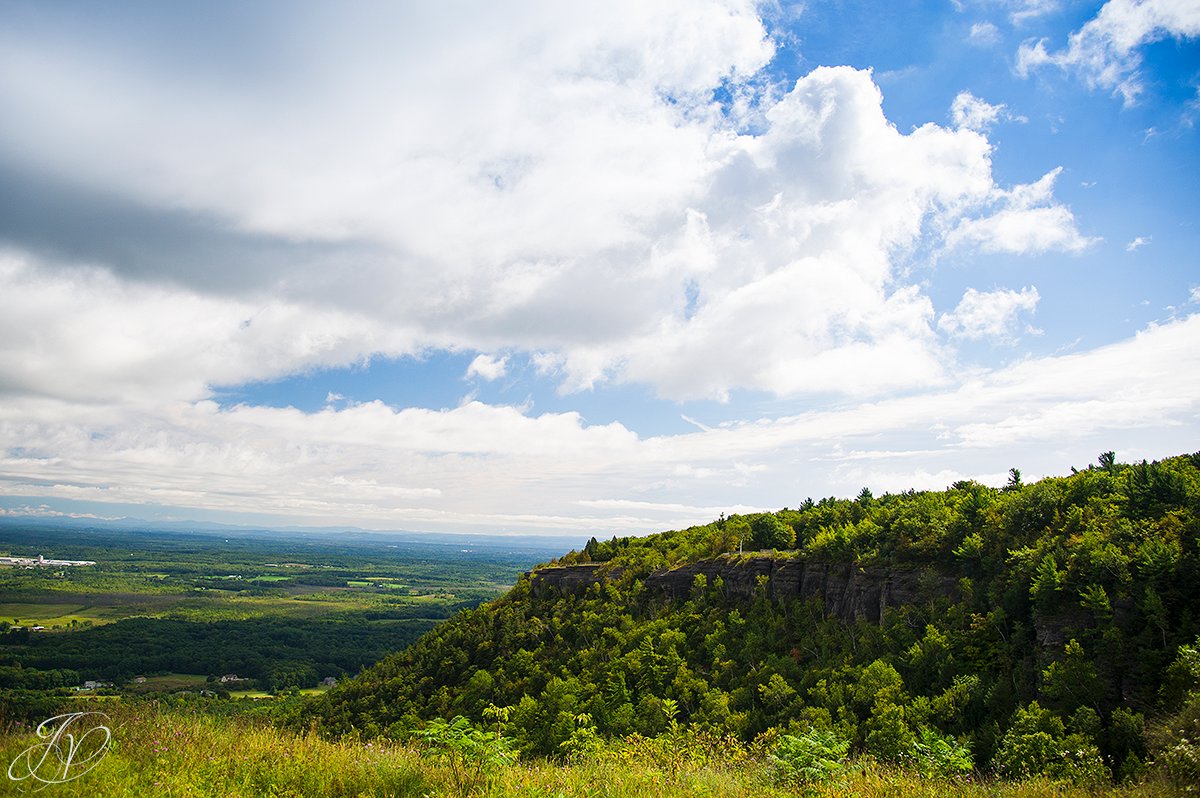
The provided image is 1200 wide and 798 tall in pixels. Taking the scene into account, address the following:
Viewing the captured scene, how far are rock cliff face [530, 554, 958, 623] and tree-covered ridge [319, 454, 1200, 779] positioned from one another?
0.58 metres

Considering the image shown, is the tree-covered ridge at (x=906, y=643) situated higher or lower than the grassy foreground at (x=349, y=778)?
lower

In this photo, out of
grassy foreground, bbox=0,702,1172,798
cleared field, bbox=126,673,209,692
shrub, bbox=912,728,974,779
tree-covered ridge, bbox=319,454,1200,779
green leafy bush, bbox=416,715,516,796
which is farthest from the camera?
cleared field, bbox=126,673,209,692

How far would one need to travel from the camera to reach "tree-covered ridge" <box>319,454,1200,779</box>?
25641 millimetres

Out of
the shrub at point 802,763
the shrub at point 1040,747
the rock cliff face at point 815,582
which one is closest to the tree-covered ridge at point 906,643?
the shrub at point 1040,747

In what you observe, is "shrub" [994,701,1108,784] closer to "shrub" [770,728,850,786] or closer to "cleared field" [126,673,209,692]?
"shrub" [770,728,850,786]

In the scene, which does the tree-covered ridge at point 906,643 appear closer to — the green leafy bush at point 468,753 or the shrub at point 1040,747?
the shrub at point 1040,747

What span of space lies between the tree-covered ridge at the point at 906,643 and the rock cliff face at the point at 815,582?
578 millimetres

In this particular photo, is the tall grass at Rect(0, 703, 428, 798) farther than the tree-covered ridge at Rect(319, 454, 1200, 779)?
No

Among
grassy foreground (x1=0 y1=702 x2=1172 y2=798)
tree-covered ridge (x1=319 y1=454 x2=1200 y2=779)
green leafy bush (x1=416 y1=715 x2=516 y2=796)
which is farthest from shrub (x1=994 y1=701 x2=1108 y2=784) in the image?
green leafy bush (x1=416 y1=715 x2=516 y2=796)

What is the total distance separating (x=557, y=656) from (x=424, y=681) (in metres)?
15.6

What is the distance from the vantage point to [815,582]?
45.9 m
